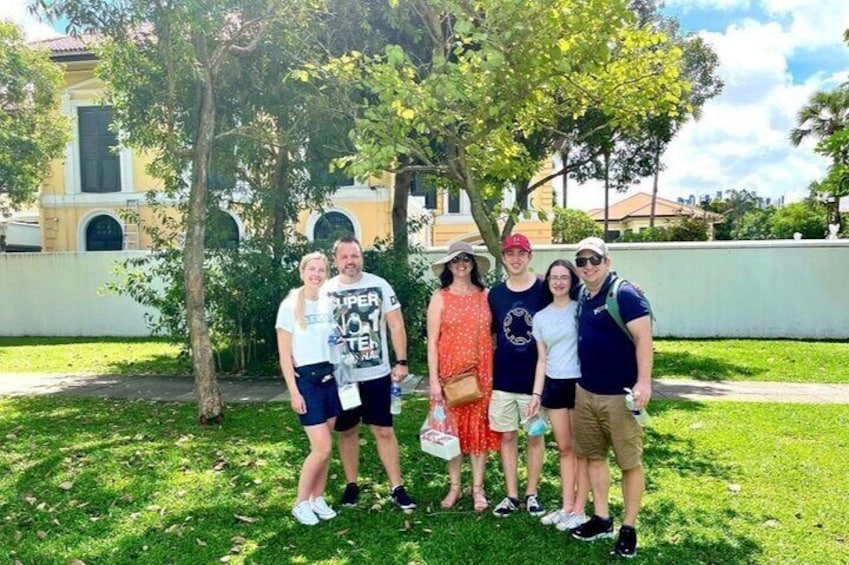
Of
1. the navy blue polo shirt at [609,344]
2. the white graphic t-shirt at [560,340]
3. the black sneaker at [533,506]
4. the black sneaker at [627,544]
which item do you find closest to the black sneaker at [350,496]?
the black sneaker at [533,506]

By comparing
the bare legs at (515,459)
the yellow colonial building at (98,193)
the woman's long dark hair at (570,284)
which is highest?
the yellow colonial building at (98,193)

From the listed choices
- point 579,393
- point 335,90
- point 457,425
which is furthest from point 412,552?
point 335,90

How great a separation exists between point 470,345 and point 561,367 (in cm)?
64

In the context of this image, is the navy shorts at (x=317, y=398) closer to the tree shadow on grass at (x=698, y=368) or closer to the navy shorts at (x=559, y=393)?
the navy shorts at (x=559, y=393)

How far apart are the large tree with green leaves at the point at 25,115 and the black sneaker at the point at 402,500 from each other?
12.6 metres

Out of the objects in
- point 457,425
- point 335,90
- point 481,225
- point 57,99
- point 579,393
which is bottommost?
point 457,425

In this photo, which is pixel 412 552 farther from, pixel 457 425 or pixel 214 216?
pixel 214 216

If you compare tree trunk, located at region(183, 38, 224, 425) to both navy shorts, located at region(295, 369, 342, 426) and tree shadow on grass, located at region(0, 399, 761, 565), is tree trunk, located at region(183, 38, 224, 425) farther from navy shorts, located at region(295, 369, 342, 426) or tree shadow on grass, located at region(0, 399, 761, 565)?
navy shorts, located at region(295, 369, 342, 426)

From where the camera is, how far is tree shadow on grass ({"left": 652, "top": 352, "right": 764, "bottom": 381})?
366 inches

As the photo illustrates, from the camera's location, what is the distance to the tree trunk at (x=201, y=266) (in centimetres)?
645

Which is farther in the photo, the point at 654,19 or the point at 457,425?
the point at 654,19

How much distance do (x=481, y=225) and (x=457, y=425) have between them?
2410 millimetres

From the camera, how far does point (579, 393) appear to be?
11.9 ft

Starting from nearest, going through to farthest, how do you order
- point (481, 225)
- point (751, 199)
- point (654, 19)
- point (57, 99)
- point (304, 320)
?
point (304, 320) < point (481, 225) < point (654, 19) < point (57, 99) < point (751, 199)
